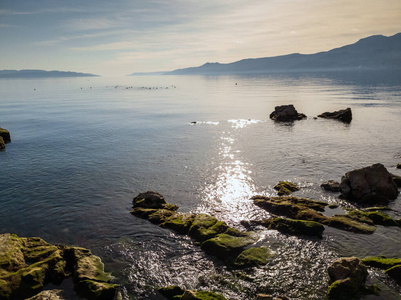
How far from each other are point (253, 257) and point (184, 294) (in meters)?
6.16

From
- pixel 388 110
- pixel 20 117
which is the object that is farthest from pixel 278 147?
pixel 20 117

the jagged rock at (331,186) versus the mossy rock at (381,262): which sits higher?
the jagged rock at (331,186)

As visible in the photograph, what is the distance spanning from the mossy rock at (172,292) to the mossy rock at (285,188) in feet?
55.5

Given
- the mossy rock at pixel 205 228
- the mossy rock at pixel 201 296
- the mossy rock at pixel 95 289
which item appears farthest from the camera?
the mossy rock at pixel 205 228

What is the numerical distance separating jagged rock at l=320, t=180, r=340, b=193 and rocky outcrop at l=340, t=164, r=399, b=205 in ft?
3.79

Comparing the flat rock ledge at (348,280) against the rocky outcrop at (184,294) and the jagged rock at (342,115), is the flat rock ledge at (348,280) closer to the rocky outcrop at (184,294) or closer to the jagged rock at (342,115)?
the rocky outcrop at (184,294)

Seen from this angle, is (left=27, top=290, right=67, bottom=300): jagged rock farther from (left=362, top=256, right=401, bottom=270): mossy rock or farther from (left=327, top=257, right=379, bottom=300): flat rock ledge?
(left=362, top=256, right=401, bottom=270): mossy rock

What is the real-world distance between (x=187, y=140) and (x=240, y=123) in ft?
69.9

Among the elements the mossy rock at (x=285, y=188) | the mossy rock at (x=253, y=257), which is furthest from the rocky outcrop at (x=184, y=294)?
the mossy rock at (x=285, y=188)

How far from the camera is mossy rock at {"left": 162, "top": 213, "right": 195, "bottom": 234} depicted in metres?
22.6

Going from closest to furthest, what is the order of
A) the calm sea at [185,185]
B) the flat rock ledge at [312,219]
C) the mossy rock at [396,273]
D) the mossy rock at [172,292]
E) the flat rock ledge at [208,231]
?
the mossy rock at [172,292] < the mossy rock at [396,273] < the calm sea at [185,185] < the flat rock ledge at [208,231] < the flat rock ledge at [312,219]

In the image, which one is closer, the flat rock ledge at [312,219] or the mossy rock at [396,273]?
the mossy rock at [396,273]

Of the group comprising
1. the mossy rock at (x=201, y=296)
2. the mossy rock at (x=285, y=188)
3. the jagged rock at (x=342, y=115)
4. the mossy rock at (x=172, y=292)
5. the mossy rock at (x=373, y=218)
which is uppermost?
the jagged rock at (x=342, y=115)

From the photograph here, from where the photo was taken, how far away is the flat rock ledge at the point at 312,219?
2205 centimetres
